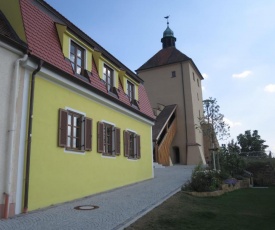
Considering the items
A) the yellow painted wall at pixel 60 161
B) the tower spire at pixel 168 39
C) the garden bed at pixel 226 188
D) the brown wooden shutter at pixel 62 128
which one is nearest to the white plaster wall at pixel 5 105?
the yellow painted wall at pixel 60 161

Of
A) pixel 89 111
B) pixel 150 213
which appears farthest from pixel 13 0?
pixel 150 213

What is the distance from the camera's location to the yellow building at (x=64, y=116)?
985cm

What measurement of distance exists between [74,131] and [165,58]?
30132mm

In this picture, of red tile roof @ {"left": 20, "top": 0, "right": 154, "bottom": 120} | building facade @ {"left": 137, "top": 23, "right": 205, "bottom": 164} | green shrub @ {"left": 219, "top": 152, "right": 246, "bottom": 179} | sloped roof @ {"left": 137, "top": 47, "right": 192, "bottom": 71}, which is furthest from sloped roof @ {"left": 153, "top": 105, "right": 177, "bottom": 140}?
red tile roof @ {"left": 20, "top": 0, "right": 154, "bottom": 120}

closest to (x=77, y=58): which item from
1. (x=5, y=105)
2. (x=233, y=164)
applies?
(x=5, y=105)

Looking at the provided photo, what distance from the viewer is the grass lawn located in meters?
8.26

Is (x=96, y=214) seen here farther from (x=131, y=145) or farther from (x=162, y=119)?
(x=162, y=119)

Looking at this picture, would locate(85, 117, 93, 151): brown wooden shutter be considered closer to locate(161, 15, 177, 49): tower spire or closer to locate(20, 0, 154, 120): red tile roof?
locate(20, 0, 154, 120): red tile roof

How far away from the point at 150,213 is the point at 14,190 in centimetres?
386

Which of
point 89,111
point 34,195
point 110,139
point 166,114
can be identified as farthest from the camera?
point 166,114

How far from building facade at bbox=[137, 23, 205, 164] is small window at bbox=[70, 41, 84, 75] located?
23.0 metres

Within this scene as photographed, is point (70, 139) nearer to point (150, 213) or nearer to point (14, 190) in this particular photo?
point (14, 190)

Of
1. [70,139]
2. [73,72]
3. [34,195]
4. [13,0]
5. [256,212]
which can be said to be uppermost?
[13,0]

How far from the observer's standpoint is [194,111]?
3719 cm
